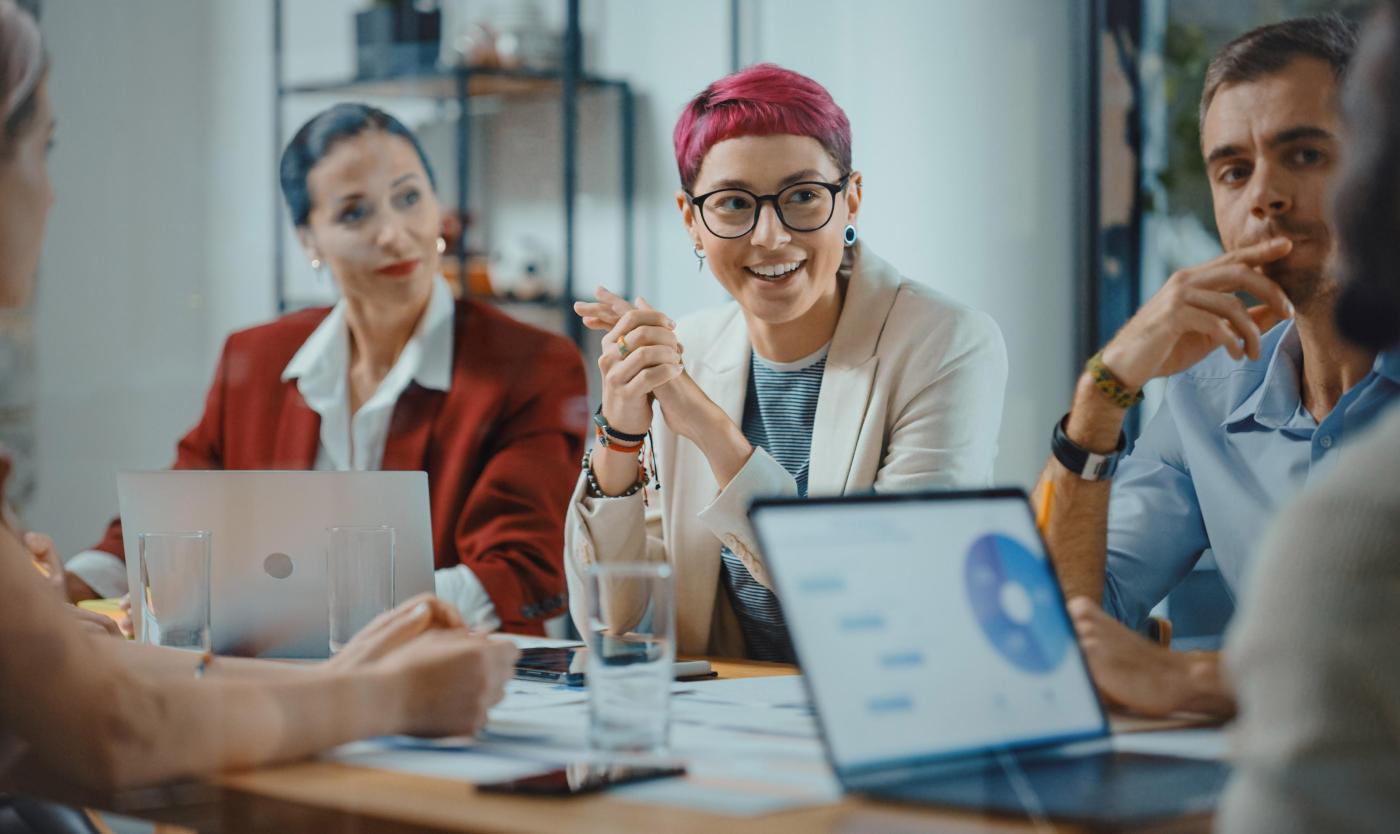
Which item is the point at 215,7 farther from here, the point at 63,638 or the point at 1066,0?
the point at 63,638

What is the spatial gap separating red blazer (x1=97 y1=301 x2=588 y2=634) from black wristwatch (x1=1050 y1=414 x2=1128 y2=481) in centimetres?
90

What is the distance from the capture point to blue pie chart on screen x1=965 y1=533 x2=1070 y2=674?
1063 millimetres

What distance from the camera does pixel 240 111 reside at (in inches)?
146

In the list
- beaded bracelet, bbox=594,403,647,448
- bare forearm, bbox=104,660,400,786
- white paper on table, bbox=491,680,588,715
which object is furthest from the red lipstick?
bare forearm, bbox=104,660,400,786

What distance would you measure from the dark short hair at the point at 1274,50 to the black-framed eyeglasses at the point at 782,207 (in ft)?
1.61

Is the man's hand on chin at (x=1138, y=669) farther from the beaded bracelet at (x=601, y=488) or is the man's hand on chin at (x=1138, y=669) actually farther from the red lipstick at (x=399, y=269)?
the red lipstick at (x=399, y=269)

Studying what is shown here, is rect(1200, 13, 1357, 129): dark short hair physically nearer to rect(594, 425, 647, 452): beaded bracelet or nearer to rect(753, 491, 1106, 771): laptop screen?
rect(753, 491, 1106, 771): laptop screen

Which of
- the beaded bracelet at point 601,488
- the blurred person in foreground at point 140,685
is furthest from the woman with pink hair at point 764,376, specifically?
the blurred person in foreground at point 140,685

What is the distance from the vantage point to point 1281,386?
1.61 metres

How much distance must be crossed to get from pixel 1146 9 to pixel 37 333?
2456 millimetres

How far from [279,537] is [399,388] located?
90 cm

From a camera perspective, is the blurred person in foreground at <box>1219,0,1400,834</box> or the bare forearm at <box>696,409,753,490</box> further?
the bare forearm at <box>696,409,753,490</box>

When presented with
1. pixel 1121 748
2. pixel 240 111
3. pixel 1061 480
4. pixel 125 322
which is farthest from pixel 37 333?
pixel 1121 748

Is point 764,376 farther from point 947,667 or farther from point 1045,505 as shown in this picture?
point 947,667
